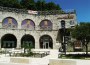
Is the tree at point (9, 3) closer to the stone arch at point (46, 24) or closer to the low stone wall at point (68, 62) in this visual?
the stone arch at point (46, 24)

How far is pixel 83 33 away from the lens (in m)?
27.1

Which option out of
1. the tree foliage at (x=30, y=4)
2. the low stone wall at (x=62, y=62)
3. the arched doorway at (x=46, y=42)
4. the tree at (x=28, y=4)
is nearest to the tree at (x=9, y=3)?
the tree foliage at (x=30, y=4)

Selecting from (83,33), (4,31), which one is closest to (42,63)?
(83,33)

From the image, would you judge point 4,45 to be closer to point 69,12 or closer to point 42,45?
point 42,45

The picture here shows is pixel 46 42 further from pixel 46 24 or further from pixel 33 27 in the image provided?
pixel 33 27

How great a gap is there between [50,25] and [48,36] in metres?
3.12

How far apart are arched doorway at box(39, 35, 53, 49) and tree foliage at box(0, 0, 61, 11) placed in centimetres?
1794

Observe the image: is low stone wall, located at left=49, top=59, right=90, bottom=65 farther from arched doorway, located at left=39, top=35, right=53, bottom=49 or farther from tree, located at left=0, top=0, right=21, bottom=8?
tree, located at left=0, top=0, right=21, bottom=8

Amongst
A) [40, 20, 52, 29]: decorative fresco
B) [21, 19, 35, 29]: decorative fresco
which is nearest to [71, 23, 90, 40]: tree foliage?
[40, 20, 52, 29]: decorative fresco

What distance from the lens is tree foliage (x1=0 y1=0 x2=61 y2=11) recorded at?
64438mm

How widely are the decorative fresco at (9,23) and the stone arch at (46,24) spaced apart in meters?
7.21

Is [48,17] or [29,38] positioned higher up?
[48,17]

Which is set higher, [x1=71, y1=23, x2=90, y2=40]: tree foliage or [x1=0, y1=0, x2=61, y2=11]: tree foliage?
[x1=0, y1=0, x2=61, y2=11]: tree foliage

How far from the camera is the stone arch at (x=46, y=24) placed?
170ft
